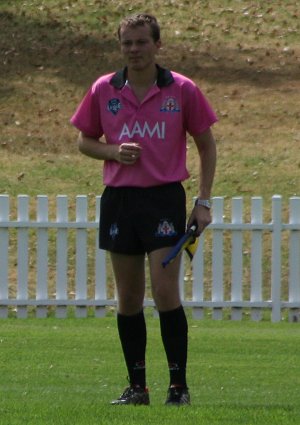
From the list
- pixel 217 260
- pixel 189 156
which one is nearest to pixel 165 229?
pixel 217 260

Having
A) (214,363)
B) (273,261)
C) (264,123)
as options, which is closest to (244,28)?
(264,123)

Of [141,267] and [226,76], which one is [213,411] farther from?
[226,76]

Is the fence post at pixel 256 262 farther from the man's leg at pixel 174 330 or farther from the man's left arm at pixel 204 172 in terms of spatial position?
the man's leg at pixel 174 330

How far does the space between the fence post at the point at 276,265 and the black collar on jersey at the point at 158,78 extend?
18.9 feet

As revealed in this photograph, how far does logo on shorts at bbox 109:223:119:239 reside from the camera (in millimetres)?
6227

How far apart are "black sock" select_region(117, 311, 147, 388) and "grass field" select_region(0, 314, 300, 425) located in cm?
21

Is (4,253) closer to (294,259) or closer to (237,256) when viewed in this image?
(237,256)

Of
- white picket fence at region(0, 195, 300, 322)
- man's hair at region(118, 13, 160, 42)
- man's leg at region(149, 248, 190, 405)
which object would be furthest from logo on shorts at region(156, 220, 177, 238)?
white picket fence at region(0, 195, 300, 322)

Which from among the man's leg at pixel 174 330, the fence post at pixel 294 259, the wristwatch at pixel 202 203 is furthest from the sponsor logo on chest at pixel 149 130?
the fence post at pixel 294 259

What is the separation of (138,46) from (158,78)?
0.19 metres

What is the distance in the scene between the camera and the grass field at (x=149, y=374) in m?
5.84

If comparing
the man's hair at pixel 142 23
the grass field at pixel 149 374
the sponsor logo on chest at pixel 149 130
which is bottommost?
the grass field at pixel 149 374

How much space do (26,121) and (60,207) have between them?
23.6ft

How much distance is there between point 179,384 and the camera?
626 cm
